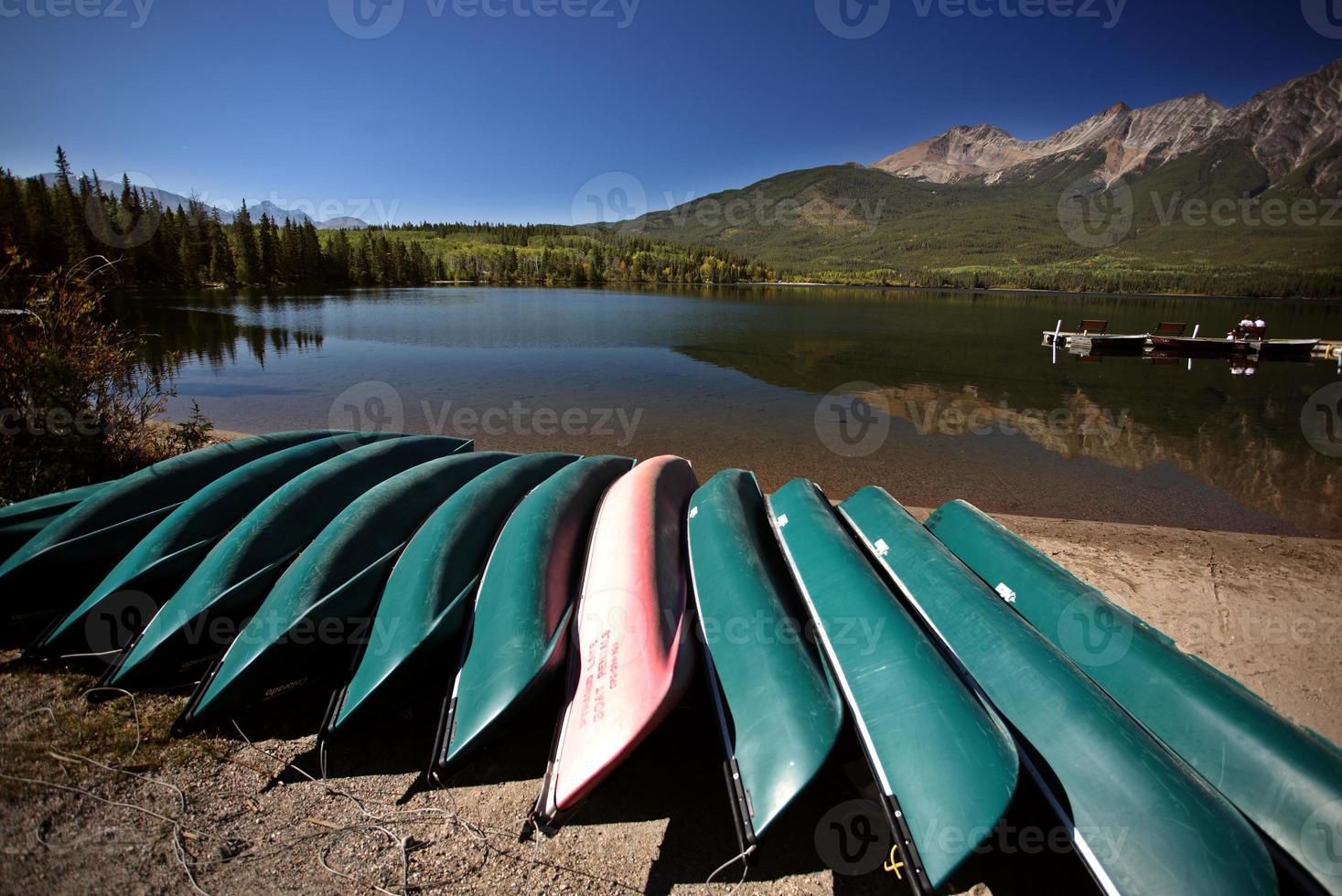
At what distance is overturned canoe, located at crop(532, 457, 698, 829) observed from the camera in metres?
3.08

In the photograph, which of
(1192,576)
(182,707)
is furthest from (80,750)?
(1192,576)

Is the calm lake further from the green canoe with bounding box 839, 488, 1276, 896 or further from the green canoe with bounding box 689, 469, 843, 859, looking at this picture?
the green canoe with bounding box 839, 488, 1276, 896

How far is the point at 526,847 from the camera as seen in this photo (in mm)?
3250

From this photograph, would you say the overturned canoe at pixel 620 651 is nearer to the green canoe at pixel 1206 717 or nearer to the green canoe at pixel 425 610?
the green canoe at pixel 425 610

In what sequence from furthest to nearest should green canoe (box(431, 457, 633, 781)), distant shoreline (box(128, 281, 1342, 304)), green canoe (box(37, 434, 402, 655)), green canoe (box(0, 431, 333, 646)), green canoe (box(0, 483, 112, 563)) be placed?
1. distant shoreline (box(128, 281, 1342, 304))
2. green canoe (box(0, 483, 112, 563))
3. green canoe (box(0, 431, 333, 646))
4. green canoe (box(37, 434, 402, 655))
5. green canoe (box(431, 457, 633, 781))

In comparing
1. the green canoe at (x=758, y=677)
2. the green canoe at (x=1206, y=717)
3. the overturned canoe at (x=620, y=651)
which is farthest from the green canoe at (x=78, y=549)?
the green canoe at (x=1206, y=717)

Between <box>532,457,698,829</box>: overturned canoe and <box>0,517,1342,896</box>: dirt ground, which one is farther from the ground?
<box>532,457,698,829</box>: overturned canoe

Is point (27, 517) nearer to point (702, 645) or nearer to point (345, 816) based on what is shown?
point (345, 816)

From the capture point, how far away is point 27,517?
16.0 ft

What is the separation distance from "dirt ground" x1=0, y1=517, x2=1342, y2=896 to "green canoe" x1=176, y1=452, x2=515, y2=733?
383mm

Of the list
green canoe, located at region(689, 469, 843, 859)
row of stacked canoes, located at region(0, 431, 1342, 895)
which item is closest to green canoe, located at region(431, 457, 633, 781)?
row of stacked canoes, located at region(0, 431, 1342, 895)

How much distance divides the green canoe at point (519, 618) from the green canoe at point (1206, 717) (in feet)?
12.5

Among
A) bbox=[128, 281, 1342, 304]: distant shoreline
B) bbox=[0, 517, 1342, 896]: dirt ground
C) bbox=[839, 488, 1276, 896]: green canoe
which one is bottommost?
bbox=[0, 517, 1342, 896]: dirt ground

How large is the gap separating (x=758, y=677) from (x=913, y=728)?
93 centimetres
